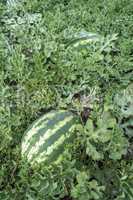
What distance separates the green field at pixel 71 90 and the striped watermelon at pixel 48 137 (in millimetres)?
50

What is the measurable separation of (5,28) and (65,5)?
0.71 m

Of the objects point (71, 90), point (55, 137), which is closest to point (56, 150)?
point (55, 137)

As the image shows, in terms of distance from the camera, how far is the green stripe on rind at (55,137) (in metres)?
2.40

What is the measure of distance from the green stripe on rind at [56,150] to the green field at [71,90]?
0.04 m

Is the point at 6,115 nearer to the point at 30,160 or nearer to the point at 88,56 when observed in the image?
the point at 30,160

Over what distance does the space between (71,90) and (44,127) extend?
1.51 ft

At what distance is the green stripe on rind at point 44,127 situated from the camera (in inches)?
95.6

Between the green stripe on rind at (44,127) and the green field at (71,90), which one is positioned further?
the green stripe on rind at (44,127)

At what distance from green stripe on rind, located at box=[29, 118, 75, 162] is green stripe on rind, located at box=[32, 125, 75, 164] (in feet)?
0.05

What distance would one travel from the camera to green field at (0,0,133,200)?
7.57ft

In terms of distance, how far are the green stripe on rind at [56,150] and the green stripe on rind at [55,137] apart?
0.05 feet

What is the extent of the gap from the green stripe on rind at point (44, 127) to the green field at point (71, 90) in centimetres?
→ 6

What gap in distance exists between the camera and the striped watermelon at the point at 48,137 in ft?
7.84

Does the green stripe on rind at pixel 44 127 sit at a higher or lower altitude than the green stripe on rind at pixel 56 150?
higher
